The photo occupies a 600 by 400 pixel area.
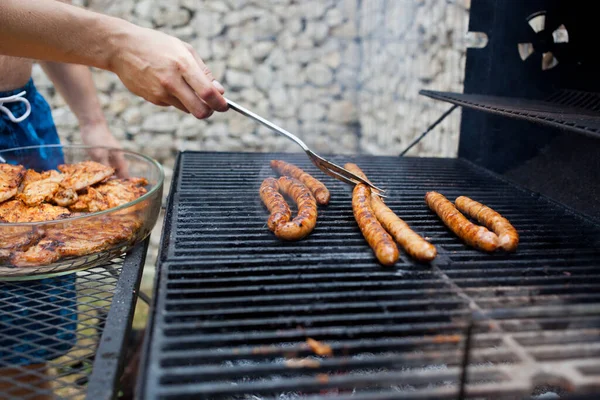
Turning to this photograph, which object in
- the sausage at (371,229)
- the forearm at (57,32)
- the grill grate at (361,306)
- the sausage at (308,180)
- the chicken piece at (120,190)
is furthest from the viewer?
the sausage at (308,180)

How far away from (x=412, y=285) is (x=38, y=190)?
5.99 ft

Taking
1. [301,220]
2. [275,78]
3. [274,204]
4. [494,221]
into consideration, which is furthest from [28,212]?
[275,78]

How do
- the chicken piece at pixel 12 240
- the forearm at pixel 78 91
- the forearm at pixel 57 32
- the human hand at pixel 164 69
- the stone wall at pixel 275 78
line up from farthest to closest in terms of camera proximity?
1. the stone wall at pixel 275 78
2. the forearm at pixel 78 91
3. the human hand at pixel 164 69
4. the forearm at pixel 57 32
5. the chicken piece at pixel 12 240

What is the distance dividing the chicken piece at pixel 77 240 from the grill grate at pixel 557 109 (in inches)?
73.7

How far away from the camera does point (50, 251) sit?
1840 millimetres

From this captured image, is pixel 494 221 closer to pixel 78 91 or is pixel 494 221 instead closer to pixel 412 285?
pixel 412 285

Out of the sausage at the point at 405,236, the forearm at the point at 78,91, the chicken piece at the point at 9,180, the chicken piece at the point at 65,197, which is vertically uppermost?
the forearm at the point at 78,91

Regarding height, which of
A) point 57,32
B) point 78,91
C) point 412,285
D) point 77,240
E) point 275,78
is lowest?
point 412,285

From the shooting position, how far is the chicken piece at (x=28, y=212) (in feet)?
6.88

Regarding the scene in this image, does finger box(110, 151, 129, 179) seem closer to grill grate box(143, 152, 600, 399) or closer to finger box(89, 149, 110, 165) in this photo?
finger box(89, 149, 110, 165)

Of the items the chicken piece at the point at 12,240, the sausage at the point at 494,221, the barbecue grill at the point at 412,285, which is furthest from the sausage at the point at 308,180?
the chicken piece at the point at 12,240

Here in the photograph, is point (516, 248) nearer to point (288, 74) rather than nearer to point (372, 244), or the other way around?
point (372, 244)

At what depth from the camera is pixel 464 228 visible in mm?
2160

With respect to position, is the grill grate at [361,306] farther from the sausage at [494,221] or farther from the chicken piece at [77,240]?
the chicken piece at [77,240]
